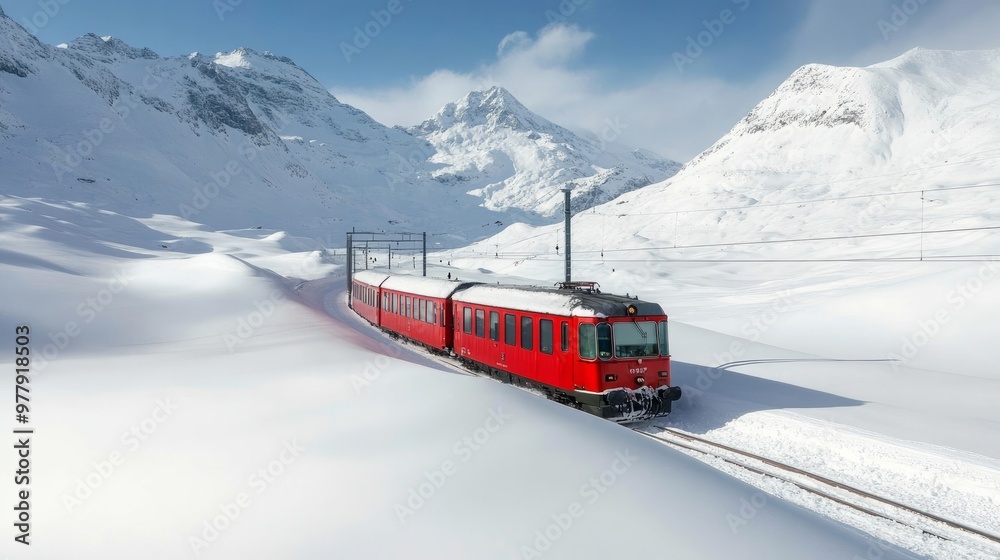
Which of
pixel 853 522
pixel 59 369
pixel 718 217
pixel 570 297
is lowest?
pixel 853 522

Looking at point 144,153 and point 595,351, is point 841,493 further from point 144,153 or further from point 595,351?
point 144,153

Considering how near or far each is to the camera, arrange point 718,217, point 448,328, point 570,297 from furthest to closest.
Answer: point 718,217 < point 448,328 < point 570,297

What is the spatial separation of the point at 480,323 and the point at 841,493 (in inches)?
416

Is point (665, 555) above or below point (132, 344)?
below

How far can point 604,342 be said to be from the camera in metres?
13.3

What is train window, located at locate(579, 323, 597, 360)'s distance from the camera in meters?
13.3

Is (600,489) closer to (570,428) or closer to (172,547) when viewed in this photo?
(570,428)

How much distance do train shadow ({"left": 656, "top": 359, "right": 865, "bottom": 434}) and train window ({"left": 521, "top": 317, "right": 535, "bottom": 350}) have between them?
387cm

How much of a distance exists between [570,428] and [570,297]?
6.17 m

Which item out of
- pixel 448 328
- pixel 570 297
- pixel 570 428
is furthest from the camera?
pixel 448 328

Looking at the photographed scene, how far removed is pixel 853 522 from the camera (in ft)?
29.2

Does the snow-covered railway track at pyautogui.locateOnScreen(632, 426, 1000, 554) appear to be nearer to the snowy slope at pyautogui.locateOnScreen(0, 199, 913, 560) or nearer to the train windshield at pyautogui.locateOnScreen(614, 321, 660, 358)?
the train windshield at pyautogui.locateOnScreen(614, 321, 660, 358)

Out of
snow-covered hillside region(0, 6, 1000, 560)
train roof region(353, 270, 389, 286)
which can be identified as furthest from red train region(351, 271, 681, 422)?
train roof region(353, 270, 389, 286)

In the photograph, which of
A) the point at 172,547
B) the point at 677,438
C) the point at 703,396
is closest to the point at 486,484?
the point at 172,547
